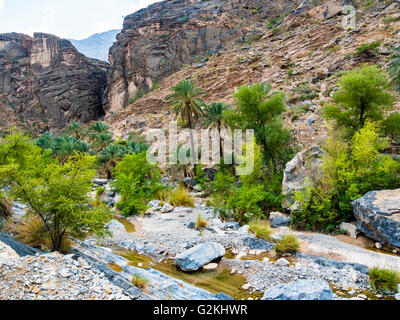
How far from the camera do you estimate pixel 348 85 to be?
47.4ft

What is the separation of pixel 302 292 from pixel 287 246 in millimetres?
3158

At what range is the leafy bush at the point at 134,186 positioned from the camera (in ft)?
53.4

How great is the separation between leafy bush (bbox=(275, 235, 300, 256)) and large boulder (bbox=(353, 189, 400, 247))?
3369mm

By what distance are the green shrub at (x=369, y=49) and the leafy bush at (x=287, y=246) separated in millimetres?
26007

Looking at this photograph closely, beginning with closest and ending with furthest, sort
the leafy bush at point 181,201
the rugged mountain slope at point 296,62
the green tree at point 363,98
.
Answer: the green tree at point 363,98 → the leafy bush at point 181,201 → the rugged mountain slope at point 296,62

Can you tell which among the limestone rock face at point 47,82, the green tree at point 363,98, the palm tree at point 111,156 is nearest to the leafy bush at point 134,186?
the palm tree at point 111,156

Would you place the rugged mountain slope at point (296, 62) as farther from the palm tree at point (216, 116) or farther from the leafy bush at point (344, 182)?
the leafy bush at point (344, 182)

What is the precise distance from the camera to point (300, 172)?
13.8 meters

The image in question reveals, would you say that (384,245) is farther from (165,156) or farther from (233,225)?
(165,156)

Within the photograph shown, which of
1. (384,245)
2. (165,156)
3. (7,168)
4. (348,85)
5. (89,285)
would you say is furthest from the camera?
(165,156)
